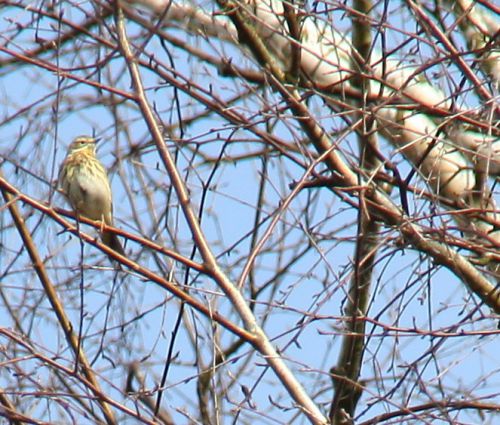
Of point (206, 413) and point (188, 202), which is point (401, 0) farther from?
point (206, 413)

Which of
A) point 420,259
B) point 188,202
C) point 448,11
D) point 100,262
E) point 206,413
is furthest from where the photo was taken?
point 100,262

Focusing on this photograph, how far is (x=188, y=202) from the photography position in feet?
12.4

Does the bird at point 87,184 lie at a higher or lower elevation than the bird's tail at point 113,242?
higher

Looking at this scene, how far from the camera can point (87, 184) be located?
6.91m

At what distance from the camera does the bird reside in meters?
6.89

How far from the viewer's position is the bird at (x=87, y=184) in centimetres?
689

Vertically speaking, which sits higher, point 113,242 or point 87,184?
point 87,184

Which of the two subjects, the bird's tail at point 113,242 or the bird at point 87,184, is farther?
the bird at point 87,184

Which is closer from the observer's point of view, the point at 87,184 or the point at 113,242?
the point at 113,242

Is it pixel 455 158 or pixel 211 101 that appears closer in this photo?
pixel 211 101

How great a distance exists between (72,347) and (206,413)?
709 millimetres

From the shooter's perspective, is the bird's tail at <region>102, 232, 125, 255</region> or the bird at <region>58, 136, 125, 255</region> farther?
the bird at <region>58, 136, 125, 255</region>

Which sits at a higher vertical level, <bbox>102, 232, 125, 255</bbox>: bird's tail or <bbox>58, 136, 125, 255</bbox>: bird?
<bbox>58, 136, 125, 255</bbox>: bird

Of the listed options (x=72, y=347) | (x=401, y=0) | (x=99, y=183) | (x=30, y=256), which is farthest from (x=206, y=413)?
(x=99, y=183)
